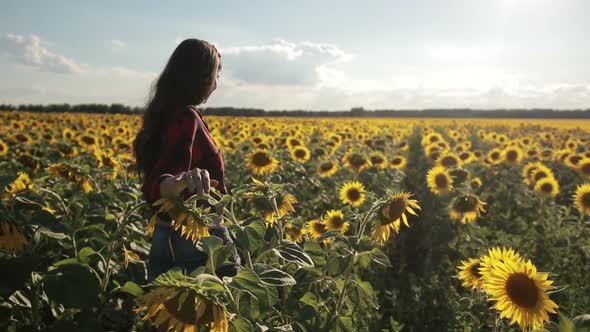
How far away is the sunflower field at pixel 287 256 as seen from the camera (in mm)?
1648

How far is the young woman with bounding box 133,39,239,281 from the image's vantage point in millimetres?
2457

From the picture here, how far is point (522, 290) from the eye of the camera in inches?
80.2

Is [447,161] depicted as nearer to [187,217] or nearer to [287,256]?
[287,256]

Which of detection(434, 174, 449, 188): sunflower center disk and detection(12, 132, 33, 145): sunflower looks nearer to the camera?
detection(434, 174, 449, 188): sunflower center disk

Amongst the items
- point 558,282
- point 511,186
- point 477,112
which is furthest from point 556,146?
point 477,112

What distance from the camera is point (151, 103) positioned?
9.19 ft

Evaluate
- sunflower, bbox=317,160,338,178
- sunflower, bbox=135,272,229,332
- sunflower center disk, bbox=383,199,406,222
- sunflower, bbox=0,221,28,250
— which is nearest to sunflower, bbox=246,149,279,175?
sunflower, bbox=317,160,338,178

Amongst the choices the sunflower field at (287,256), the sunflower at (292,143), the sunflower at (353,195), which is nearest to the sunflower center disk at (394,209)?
the sunflower field at (287,256)

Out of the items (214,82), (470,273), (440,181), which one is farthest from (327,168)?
(214,82)

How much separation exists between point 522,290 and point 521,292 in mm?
10

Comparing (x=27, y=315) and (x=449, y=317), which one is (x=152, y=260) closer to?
(x=27, y=315)

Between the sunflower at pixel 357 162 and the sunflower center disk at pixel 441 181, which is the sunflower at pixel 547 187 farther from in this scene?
the sunflower at pixel 357 162

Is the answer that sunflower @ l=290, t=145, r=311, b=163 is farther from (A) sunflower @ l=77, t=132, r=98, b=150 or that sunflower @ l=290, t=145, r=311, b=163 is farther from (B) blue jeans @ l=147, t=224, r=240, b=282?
(B) blue jeans @ l=147, t=224, r=240, b=282

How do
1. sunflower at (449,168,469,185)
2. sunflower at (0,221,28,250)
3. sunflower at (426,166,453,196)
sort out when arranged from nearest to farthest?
sunflower at (0,221,28,250) < sunflower at (426,166,453,196) < sunflower at (449,168,469,185)
